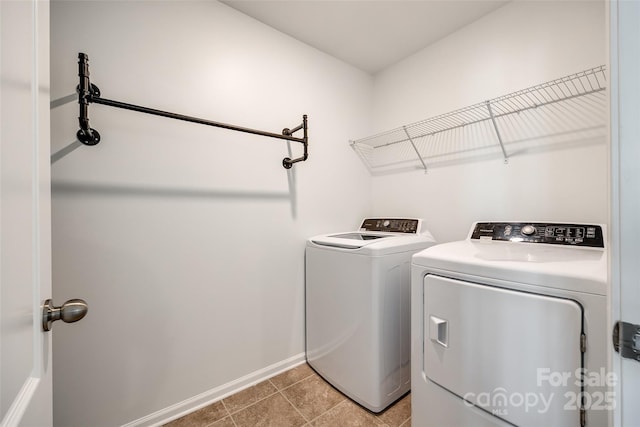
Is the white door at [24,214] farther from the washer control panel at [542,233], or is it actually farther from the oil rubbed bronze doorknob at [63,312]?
the washer control panel at [542,233]

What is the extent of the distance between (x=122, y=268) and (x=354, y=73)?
7.61ft

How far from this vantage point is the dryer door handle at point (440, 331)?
104cm

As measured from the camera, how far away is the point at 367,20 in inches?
66.4

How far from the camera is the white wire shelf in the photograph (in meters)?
1.28

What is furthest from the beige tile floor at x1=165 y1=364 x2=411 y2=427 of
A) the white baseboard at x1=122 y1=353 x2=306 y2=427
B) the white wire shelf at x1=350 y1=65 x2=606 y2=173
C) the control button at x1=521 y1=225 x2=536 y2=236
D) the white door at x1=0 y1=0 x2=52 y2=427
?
the white wire shelf at x1=350 y1=65 x2=606 y2=173

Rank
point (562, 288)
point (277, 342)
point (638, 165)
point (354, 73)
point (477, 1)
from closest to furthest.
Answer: point (638, 165) → point (562, 288) → point (477, 1) → point (277, 342) → point (354, 73)

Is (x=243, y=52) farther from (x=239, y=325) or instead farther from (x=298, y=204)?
(x=239, y=325)

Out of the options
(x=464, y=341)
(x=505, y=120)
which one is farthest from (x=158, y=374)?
(x=505, y=120)

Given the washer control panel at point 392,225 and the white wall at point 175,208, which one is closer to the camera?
the white wall at point 175,208

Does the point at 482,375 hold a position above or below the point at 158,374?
above

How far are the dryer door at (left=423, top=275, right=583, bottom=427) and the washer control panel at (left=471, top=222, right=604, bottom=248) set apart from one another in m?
0.62

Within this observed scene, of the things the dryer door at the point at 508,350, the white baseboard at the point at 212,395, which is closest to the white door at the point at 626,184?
the dryer door at the point at 508,350

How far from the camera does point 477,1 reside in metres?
1.53

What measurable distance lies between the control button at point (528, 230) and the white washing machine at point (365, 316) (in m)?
0.51
